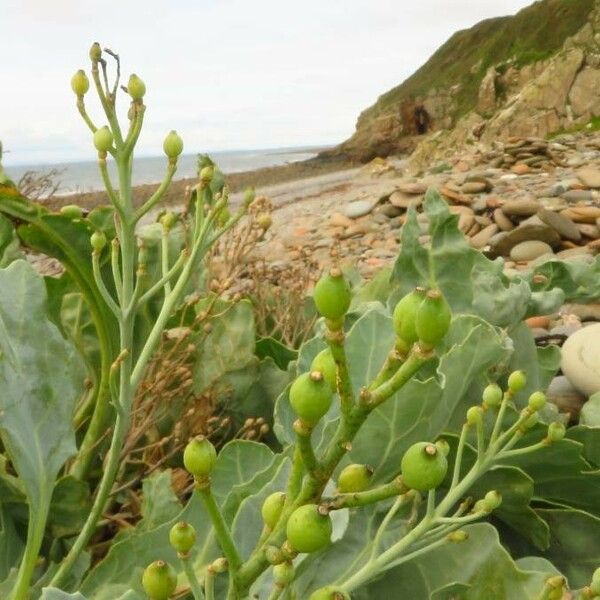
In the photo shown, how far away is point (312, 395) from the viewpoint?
0.54 meters

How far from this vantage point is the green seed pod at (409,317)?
1.74 ft

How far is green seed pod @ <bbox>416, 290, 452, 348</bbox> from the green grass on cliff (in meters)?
29.9

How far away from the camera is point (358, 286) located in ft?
6.29

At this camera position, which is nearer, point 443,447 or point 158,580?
point 158,580

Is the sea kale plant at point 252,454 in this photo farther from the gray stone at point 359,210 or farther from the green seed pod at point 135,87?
the gray stone at point 359,210

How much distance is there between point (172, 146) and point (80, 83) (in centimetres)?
14

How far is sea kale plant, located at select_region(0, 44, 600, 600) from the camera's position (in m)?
0.84

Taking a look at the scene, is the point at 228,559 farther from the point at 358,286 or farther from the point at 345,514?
the point at 358,286

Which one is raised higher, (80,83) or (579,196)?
(80,83)

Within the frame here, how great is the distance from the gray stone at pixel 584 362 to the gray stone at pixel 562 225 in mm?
3607

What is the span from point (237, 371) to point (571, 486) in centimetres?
58

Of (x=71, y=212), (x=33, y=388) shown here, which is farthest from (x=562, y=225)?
(x=33, y=388)

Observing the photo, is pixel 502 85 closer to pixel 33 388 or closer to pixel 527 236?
pixel 527 236

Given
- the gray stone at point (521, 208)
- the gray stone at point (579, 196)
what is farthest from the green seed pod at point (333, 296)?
the gray stone at point (579, 196)
